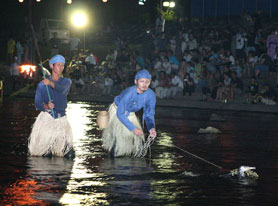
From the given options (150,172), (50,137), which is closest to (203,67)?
(50,137)

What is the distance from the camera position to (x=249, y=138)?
653 inches

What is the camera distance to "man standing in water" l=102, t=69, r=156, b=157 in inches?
461

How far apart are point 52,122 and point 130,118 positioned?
1.31 m

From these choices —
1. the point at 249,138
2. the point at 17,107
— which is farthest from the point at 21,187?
the point at 17,107

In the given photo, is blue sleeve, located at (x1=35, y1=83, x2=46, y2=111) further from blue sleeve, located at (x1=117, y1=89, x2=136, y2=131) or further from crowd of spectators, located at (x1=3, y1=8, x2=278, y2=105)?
crowd of spectators, located at (x1=3, y1=8, x2=278, y2=105)

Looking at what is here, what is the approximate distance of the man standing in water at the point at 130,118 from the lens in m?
11.7

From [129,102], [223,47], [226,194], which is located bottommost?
[226,194]

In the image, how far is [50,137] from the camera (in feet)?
38.4

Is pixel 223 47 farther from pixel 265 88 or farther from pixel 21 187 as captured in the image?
pixel 21 187

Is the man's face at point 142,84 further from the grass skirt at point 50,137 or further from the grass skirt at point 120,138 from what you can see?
the grass skirt at point 50,137

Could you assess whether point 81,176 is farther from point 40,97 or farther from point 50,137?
point 40,97

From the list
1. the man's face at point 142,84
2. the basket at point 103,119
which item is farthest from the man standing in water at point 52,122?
the man's face at point 142,84

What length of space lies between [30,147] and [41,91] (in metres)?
0.97

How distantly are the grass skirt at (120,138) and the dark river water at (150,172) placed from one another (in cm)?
21
